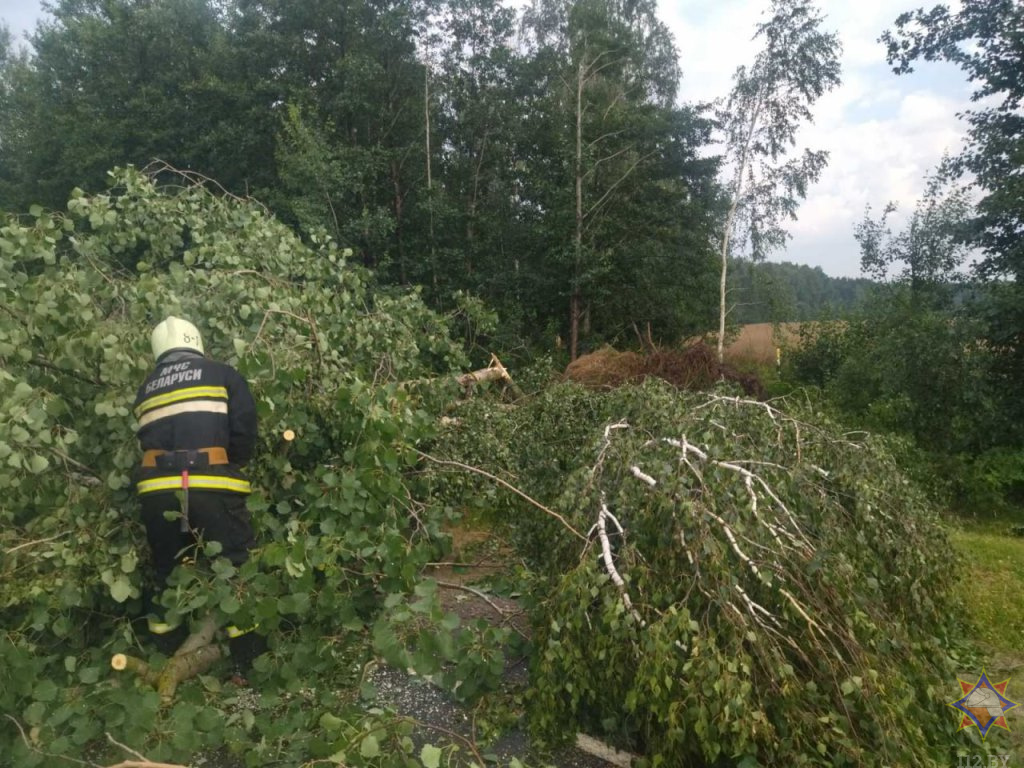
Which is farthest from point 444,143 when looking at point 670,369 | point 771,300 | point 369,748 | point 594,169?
point 369,748

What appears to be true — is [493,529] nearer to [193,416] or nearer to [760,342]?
[193,416]

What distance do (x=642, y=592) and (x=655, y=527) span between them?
0.28 meters

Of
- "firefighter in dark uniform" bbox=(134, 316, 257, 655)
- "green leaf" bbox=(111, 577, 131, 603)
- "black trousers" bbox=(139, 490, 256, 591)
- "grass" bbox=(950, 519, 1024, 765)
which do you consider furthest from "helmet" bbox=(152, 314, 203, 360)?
"grass" bbox=(950, 519, 1024, 765)

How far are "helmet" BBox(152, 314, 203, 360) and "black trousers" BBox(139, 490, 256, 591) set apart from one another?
628mm

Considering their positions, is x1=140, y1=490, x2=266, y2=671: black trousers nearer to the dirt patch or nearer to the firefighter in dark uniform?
the firefighter in dark uniform

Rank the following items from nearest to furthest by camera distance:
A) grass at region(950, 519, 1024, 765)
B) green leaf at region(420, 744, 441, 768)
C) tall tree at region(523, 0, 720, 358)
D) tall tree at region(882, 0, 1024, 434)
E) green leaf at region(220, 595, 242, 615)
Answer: green leaf at region(420, 744, 441, 768) → green leaf at region(220, 595, 242, 615) → grass at region(950, 519, 1024, 765) → tall tree at region(882, 0, 1024, 434) → tall tree at region(523, 0, 720, 358)

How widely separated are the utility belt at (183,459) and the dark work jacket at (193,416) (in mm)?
13

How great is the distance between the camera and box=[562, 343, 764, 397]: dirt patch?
755 centimetres

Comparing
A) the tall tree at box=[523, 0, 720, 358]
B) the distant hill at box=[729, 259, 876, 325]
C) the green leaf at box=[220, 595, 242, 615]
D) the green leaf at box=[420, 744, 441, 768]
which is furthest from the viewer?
the distant hill at box=[729, 259, 876, 325]

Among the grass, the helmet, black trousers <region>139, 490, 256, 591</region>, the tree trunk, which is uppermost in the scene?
the tree trunk

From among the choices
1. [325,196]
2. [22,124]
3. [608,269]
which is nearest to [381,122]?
[325,196]

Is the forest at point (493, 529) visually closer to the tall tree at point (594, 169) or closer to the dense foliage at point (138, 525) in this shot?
the dense foliage at point (138, 525)

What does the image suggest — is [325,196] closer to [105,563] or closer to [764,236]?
[764,236]

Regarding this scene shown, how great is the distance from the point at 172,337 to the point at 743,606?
8.10ft
